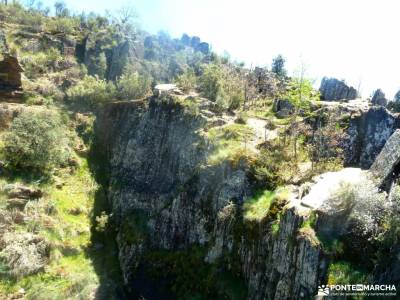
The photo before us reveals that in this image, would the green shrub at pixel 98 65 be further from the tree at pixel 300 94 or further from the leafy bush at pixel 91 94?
the tree at pixel 300 94

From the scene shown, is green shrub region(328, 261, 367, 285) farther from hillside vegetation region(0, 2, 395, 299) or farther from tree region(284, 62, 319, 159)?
tree region(284, 62, 319, 159)

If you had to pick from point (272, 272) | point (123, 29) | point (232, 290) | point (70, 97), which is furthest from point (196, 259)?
point (123, 29)

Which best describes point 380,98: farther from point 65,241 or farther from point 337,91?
point 65,241

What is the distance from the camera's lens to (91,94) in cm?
5009

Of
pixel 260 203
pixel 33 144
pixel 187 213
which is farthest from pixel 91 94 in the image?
pixel 260 203

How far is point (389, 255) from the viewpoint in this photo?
16.8 metres

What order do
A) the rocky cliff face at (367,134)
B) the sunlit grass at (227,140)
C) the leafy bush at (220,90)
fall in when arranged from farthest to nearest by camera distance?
1. the leafy bush at (220,90)
2. the rocky cliff face at (367,134)
3. the sunlit grass at (227,140)

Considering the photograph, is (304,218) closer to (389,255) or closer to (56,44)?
(389,255)

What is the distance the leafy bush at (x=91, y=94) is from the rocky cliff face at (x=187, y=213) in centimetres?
470

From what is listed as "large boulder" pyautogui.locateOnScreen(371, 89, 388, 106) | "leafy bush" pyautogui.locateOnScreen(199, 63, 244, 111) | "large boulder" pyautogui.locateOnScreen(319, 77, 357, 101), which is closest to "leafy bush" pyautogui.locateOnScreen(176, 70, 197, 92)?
"leafy bush" pyautogui.locateOnScreen(199, 63, 244, 111)

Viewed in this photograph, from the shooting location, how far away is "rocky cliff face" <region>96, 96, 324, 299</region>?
19.8 metres

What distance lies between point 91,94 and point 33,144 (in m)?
16.0

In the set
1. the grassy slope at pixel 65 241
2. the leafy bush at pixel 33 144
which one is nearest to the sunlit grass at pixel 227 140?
the grassy slope at pixel 65 241

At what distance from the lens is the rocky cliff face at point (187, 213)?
1977cm
